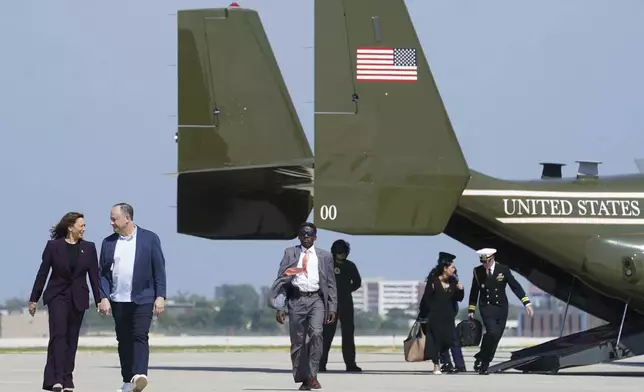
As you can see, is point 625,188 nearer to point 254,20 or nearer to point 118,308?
point 254,20

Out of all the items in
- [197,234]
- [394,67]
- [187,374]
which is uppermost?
[394,67]

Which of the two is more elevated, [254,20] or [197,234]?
[254,20]

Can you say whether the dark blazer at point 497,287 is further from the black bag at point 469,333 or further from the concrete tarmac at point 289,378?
the concrete tarmac at point 289,378

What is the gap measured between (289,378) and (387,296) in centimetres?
4365

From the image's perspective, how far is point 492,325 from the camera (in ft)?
73.4

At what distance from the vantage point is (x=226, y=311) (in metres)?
52.1

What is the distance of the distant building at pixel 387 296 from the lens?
53.6 meters

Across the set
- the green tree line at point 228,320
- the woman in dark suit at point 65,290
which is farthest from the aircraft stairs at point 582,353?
the green tree line at point 228,320

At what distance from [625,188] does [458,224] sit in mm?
2645

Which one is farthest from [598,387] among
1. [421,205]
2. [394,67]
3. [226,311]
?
[226,311]

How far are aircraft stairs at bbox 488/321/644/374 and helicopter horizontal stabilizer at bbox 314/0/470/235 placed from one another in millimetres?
2366

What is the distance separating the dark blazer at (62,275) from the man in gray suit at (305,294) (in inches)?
114

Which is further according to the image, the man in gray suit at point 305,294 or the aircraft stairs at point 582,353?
the aircraft stairs at point 582,353

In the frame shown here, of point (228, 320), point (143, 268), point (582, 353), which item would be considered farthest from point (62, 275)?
point (228, 320)
